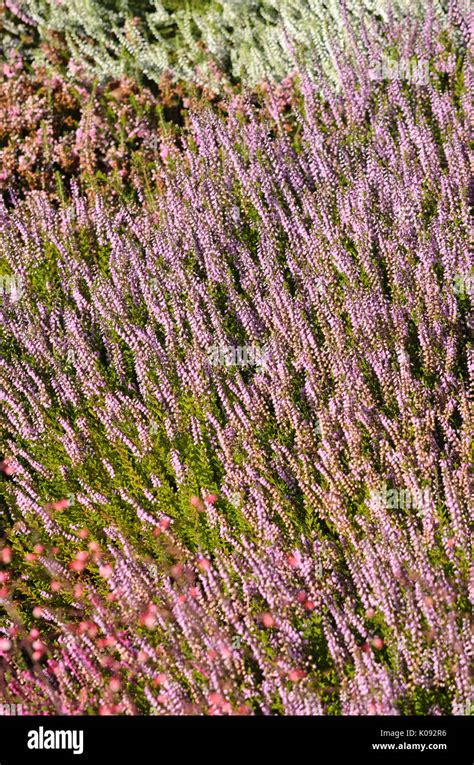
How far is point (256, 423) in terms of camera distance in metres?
3.50

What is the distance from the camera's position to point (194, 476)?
352 centimetres

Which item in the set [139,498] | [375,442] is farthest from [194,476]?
[375,442]

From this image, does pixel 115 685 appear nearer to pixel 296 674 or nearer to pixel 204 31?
pixel 296 674

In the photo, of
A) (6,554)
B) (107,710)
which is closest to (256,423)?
(107,710)

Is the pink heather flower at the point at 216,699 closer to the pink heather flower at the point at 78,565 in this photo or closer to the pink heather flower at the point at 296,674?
the pink heather flower at the point at 296,674

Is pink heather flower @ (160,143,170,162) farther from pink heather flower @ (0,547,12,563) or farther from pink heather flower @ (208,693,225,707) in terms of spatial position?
pink heather flower @ (208,693,225,707)

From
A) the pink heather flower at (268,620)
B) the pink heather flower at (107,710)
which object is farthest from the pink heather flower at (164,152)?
the pink heather flower at (107,710)

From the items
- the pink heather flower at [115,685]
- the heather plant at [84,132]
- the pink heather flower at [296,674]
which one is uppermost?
the heather plant at [84,132]

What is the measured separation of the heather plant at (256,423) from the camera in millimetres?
2799

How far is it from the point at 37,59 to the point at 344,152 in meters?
3.74

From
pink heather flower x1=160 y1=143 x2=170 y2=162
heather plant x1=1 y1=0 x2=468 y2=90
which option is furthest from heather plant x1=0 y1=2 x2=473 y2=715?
heather plant x1=1 y1=0 x2=468 y2=90

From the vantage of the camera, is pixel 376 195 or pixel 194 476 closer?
pixel 194 476
